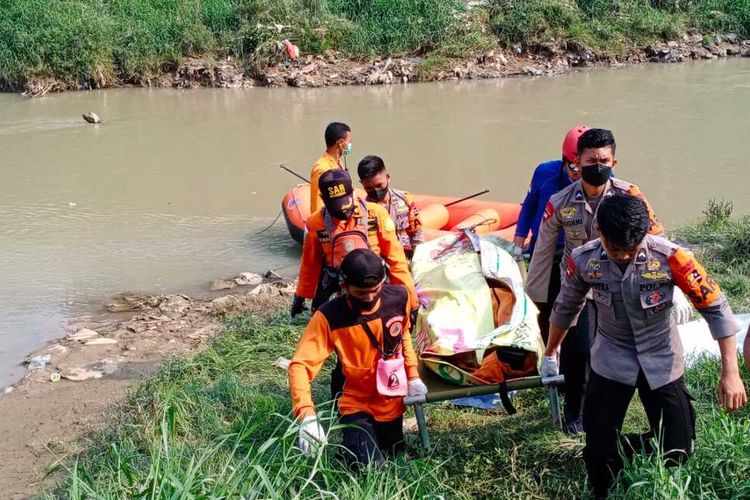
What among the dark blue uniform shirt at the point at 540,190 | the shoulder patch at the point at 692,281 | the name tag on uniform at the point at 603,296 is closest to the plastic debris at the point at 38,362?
the dark blue uniform shirt at the point at 540,190

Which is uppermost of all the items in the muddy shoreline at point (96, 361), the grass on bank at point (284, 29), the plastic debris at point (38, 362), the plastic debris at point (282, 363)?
the grass on bank at point (284, 29)

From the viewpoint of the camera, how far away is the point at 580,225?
3719 millimetres

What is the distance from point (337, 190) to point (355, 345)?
3.26ft

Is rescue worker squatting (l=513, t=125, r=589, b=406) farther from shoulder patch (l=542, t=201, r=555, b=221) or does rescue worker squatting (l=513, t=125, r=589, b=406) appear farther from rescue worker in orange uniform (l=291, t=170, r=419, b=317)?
rescue worker in orange uniform (l=291, t=170, r=419, b=317)

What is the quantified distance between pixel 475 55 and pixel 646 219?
63.5 feet

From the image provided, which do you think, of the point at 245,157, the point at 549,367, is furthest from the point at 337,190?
the point at 245,157

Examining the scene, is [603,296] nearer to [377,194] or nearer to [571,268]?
[571,268]

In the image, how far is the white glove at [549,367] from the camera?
11.3 ft

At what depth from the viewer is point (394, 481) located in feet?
10.0

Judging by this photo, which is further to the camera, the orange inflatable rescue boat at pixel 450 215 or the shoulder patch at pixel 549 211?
the orange inflatable rescue boat at pixel 450 215

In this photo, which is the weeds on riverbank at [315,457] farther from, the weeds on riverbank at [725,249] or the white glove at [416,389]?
the weeds on riverbank at [725,249]

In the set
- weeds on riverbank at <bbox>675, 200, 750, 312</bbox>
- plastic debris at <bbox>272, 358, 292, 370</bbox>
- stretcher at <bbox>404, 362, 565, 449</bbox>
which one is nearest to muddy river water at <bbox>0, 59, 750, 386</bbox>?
weeds on riverbank at <bbox>675, 200, 750, 312</bbox>

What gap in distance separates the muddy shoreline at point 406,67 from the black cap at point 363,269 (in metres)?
17.8

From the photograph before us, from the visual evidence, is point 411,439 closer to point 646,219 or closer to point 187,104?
point 646,219
